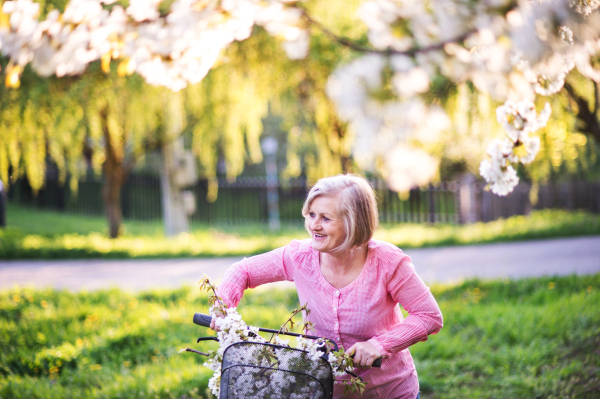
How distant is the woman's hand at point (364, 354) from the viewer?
1812 millimetres

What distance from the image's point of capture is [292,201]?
16.9 metres

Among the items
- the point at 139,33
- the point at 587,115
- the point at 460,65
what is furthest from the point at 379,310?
the point at 587,115

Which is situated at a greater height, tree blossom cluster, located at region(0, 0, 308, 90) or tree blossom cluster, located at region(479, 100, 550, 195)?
tree blossom cluster, located at region(0, 0, 308, 90)

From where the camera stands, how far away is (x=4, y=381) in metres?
3.62

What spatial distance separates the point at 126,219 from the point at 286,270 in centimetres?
1609

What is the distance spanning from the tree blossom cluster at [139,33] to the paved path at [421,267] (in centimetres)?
433

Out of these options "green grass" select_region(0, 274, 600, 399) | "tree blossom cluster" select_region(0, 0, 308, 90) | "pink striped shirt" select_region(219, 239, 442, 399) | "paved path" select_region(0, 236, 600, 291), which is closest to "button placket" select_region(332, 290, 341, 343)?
"pink striped shirt" select_region(219, 239, 442, 399)

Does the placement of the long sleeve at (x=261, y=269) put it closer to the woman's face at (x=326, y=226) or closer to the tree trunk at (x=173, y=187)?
the woman's face at (x=326, y=226)

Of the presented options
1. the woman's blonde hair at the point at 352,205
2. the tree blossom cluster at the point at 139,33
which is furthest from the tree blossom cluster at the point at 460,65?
the tree blossom cluster at the point at 139,33

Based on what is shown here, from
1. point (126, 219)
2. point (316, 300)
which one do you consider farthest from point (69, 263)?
point (126, 219)

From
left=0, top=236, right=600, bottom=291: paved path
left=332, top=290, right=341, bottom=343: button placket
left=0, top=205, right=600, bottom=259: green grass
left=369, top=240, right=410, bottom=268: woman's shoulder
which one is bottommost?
left=0, top=236, right=600, bottom=291: paved path

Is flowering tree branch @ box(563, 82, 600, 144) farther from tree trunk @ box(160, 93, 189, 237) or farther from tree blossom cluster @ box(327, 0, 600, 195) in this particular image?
tree trunk @ box(160, 93, 189, 237)

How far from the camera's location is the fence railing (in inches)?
550

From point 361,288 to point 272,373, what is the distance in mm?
518
